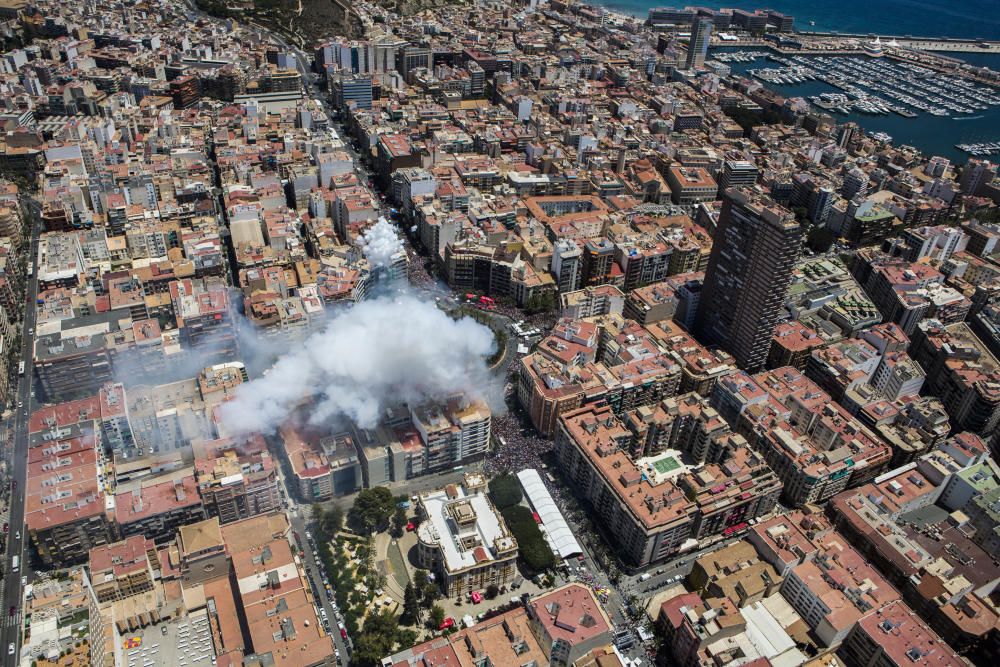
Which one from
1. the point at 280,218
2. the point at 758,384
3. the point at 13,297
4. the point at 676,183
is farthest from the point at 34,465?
the point at 676,183

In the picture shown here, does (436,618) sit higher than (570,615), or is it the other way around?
(570,615)

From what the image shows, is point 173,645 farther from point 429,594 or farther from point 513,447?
point 513,447

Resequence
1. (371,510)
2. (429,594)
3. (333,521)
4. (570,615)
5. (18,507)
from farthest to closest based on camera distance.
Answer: (18,507) → (333,521) → (371,510) → (429,594) → (570,615)

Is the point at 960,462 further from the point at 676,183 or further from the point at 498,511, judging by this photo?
the point at 676,183

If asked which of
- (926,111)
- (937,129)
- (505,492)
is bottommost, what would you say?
(505,492)

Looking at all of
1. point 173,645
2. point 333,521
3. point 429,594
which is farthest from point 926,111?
point 173,645

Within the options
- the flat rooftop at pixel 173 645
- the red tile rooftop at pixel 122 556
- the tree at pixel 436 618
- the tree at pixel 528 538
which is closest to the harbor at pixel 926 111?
the tree at pixel 528 538

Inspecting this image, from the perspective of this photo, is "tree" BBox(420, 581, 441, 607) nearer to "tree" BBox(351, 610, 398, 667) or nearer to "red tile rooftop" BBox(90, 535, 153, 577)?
"tree" BBox(351, 610, 398, 667)

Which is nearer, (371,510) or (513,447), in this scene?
(371,510)
